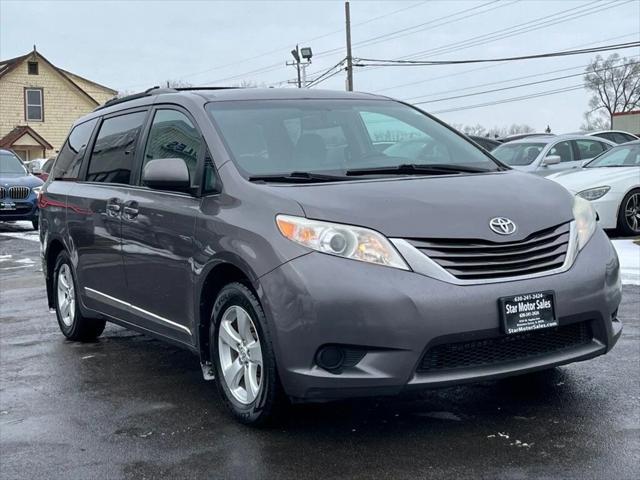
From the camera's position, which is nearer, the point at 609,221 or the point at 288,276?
the point at 288,276

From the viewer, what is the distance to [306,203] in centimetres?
407

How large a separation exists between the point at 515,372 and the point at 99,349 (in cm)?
365

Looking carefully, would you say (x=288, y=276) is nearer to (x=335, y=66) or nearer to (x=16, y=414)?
(x=16, y=414)

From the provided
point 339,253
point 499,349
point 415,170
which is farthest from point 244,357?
point 415,170

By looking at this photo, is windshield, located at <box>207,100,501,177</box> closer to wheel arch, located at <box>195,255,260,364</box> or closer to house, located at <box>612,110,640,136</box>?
wheel arch, located at <box>195,255,260,364</box>

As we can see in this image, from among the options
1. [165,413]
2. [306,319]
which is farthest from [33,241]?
[306,319]

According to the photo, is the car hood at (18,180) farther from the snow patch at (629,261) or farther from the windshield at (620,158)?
the snow patch at (629,261)

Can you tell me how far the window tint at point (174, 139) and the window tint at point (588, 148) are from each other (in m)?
11.8

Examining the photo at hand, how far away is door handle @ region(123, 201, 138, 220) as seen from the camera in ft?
17.5

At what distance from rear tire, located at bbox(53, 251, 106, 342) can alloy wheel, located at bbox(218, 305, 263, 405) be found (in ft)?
7.86

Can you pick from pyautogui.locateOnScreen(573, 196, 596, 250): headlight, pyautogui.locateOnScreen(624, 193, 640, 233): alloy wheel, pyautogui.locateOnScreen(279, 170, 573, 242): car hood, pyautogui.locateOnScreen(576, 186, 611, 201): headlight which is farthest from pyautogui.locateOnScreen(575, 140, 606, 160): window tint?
pyautogui.locateOnScreen(279, 170, 573, 242): car hood

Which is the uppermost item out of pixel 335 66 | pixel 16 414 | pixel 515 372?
pixel 335 66

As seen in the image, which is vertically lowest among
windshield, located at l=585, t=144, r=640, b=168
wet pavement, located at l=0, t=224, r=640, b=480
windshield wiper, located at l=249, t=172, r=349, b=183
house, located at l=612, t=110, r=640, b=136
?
wet pavement, located at l=0, t=224, r=640, b=480

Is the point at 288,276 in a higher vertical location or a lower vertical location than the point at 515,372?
higher
